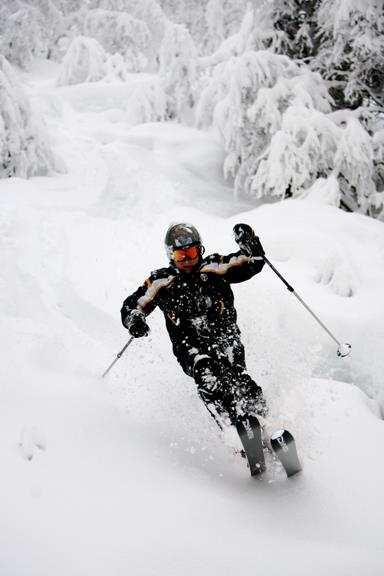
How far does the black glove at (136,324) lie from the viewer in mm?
4270

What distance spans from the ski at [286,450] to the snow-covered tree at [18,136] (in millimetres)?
7928

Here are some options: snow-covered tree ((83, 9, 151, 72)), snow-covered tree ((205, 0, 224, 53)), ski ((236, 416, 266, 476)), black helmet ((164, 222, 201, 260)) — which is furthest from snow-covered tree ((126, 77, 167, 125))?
snow-covered tree ((205, 0, 224, 53))

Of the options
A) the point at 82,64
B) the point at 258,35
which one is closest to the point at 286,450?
the point at 258,35

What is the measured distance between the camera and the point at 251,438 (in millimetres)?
3541

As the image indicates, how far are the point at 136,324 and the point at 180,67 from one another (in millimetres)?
10376

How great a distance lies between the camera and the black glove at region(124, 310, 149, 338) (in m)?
4.27

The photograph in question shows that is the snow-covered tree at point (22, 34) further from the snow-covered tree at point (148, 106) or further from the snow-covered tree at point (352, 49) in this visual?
the snow-covered tree at point (352, 49)

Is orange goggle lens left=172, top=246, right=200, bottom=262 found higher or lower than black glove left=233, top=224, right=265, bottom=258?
lower

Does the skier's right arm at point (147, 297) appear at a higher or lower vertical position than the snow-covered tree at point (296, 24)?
lower

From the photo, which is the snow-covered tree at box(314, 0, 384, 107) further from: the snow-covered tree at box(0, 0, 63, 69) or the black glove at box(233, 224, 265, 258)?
the snow-covered tree at box(0, 0, 63, 69)

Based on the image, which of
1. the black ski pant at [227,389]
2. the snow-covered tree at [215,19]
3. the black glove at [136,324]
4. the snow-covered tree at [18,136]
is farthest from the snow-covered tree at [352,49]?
the snow-covered tree at [215,19]

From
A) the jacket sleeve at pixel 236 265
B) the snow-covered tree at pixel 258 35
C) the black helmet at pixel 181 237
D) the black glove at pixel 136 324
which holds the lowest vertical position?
the black glove at pixel 136 324

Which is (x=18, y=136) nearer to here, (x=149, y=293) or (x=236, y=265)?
(x=149, y=293)

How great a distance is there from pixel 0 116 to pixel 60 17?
16.3 metres
